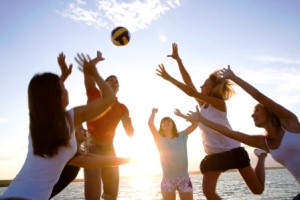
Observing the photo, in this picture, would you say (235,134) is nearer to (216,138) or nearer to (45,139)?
(216,138)

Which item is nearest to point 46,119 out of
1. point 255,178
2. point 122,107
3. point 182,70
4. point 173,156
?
point 122,107

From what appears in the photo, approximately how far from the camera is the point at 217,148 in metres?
7.00

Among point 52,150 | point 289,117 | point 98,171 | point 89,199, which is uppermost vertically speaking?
point 289,117

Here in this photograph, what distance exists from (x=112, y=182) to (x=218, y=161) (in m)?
2.15

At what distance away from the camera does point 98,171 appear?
6.54 metres

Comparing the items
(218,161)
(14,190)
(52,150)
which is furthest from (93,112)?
(218,161)

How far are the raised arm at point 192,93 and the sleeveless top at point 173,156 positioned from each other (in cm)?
205

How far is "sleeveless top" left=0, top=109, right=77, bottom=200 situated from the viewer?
3.14m

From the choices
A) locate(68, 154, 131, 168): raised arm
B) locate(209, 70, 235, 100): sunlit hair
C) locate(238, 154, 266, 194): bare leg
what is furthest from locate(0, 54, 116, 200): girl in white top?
locate(238, 154, 266, 194): bare leg

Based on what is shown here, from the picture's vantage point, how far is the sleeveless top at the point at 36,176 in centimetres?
314

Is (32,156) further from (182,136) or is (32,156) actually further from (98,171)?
(182,136)

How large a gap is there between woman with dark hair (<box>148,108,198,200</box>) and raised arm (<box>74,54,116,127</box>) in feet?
16.4

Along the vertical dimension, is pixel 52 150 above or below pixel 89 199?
above

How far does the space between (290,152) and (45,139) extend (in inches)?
134
